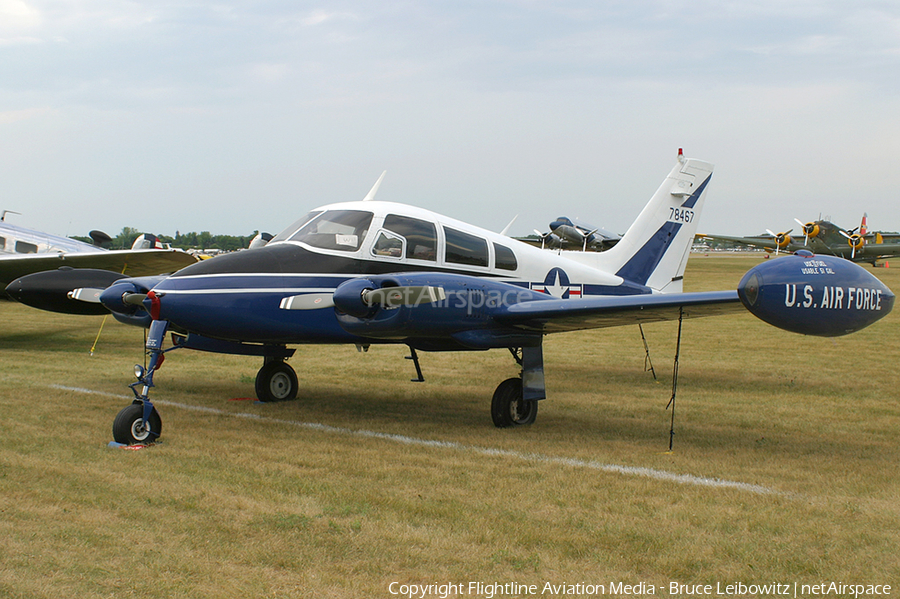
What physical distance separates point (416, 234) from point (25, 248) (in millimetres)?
14020

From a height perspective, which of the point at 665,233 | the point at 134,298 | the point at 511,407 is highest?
the point at 665,233

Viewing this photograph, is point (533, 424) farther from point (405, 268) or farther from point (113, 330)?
point (113, 330)

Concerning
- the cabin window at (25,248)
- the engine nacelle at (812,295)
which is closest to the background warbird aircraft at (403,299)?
the engine nacelle at (812,295)

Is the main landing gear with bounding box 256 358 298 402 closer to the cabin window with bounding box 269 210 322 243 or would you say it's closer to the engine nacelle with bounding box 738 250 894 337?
the cabin window with bounding box 269 210 322 243

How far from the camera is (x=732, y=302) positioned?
22.8 ft


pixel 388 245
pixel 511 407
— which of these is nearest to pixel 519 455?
pixel 511 407

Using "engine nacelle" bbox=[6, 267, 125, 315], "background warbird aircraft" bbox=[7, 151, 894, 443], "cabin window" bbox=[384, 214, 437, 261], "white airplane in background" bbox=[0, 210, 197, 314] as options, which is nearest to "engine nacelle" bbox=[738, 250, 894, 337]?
"background warbird aircraft" bbox=[7, 151, 894, 443]

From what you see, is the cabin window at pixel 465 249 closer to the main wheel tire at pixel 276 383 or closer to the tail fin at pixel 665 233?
the main wheel tire at pixel 276 383

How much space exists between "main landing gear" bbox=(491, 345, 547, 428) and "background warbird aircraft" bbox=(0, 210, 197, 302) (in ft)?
36.4

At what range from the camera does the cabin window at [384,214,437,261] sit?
326 inches

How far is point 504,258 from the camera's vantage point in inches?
364

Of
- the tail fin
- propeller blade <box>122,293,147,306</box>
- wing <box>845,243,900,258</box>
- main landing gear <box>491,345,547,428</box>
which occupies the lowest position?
main landing gear <box>491,345,547,428</box>

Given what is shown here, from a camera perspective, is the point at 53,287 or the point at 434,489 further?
the point at 53,287

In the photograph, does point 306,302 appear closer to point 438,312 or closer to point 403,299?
point 403,299
